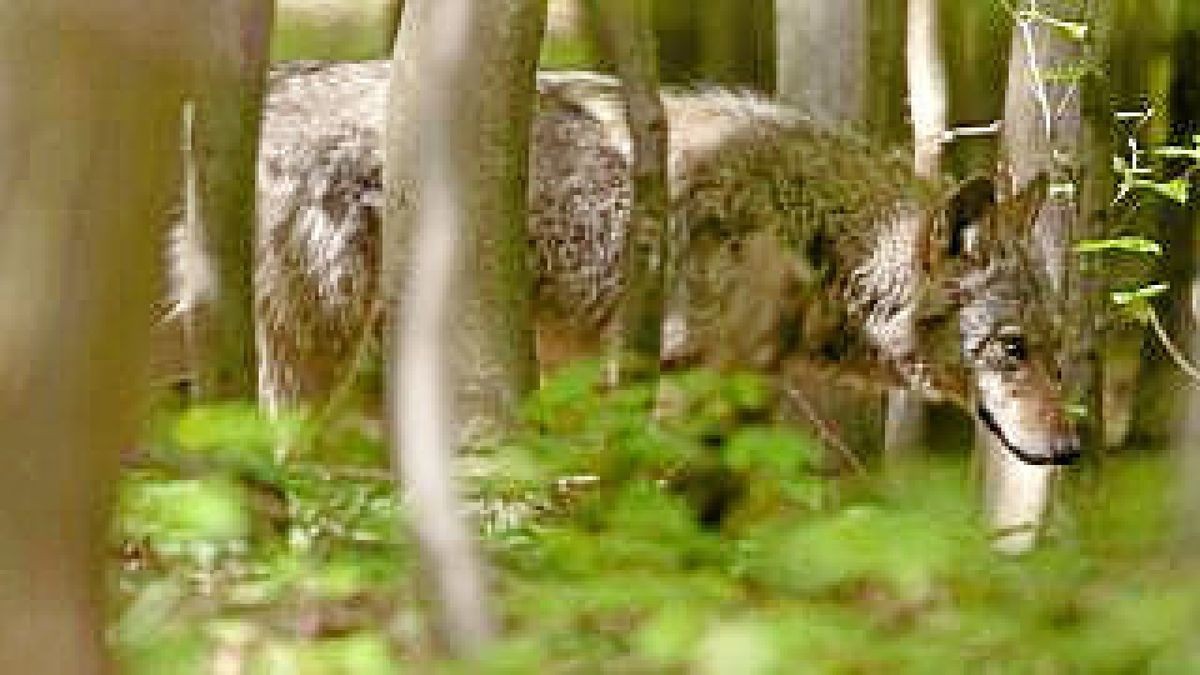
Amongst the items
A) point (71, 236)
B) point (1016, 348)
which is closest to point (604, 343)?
point (1016, 348)

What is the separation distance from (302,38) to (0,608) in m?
8.42

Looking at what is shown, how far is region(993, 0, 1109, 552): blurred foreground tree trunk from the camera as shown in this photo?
20.5ft

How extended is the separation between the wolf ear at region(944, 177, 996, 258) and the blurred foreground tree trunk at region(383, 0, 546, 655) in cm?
187

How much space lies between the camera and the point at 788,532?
3473mm

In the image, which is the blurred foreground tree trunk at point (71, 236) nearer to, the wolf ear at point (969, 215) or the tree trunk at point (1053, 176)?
the tree trunk at point (1053, 176)

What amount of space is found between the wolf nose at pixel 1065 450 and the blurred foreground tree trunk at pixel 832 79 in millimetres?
609

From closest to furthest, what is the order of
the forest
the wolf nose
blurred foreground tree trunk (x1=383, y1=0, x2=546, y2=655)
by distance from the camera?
the forest → blurred foreground tree trunk (x1=383, y1=0, x2=546, y2=655) → the wolf nose

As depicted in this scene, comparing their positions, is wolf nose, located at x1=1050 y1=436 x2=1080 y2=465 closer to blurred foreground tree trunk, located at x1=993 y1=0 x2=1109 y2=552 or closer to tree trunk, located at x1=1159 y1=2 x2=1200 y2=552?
blurred foreground tree trunk, located at x1=993 y1=0 x2=1109 y2=552

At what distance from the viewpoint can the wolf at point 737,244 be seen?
6875 millimetres

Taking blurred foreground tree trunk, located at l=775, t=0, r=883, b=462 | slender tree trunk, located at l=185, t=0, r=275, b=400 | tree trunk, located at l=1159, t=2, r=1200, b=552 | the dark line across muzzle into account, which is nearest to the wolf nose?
the dark line across muzzle

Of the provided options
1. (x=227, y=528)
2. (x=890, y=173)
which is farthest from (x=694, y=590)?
(x=890, y=173)

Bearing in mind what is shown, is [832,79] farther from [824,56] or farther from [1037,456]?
[1037,456]

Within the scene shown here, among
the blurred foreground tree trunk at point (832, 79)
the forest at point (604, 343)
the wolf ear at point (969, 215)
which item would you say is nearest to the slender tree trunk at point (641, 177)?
the forest at point (604, 343)

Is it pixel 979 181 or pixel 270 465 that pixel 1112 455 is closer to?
pixel 979 181
